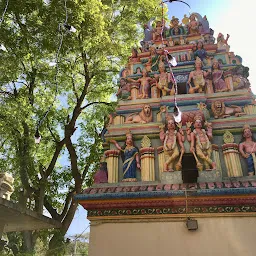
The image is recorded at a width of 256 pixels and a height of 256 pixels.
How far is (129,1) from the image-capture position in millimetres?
10797

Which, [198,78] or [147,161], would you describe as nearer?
[147,161]

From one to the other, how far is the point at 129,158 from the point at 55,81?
16.4 ft

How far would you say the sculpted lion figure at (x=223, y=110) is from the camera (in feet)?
20.9

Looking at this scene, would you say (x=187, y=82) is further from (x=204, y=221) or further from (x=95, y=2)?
(x=95, y=2)

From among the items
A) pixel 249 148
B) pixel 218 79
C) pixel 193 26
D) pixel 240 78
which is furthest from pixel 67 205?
pixel 193 26

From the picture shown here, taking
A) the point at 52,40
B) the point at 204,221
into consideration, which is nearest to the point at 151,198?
the point at 204,221

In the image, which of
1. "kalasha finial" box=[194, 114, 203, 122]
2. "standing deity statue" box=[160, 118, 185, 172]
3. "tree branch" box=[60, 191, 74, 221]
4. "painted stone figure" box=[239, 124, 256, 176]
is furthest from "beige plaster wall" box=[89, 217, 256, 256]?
"tree branch" box=[60, 191, 74, 221]

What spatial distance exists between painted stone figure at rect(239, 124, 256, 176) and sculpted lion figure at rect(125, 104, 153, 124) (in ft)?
6.80

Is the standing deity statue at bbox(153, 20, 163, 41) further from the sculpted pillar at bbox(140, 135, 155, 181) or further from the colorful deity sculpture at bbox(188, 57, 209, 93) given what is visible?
the sculpted pillar at bbox(140, 135, 155, 181)

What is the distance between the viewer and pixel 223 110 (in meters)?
6.43

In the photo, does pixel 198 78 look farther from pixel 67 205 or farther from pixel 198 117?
pixel 67 205

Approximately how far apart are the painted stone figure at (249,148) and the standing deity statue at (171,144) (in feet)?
4.01

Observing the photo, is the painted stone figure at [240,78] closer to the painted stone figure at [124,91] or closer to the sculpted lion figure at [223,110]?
the sculpted lion figure at [223,110]

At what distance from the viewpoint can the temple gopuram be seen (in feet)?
16.7
